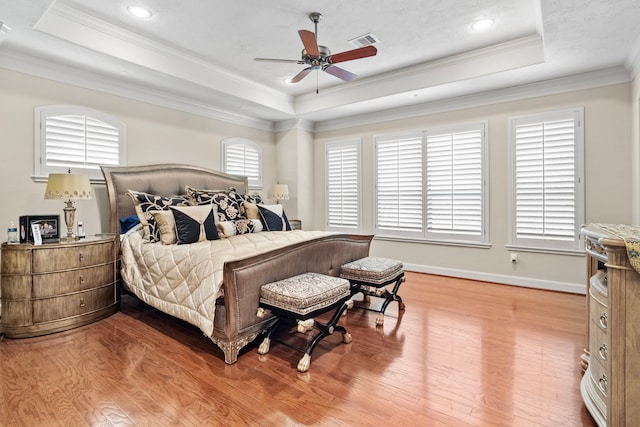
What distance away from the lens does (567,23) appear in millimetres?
2824

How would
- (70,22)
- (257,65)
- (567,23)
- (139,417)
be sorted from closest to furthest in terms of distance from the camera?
(139,417) < (567,23) < (70,22) < (257,65)

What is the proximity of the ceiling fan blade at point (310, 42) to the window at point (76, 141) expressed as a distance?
8.82 ft

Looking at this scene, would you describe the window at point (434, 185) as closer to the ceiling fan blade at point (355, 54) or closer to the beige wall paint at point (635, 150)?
the beige wall paint at point (635, 150)

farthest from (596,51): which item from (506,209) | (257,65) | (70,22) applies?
(70,22)

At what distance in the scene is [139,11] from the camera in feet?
10.1

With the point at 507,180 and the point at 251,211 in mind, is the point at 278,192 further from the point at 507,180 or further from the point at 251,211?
the point at 507,180

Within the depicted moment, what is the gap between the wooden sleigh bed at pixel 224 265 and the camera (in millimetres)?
2369

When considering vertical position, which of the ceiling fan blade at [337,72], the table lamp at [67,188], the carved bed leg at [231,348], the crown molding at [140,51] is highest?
the crown molding at [140,51]

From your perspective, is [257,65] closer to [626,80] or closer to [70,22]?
[70,22]

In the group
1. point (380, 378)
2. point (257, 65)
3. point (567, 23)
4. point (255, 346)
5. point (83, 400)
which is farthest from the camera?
point (257, 65)

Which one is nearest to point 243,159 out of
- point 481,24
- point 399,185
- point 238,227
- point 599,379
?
point 238,227

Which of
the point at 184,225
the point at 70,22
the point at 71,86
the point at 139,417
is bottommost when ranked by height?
the point at 139,417

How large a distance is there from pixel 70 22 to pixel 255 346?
340 centimetres

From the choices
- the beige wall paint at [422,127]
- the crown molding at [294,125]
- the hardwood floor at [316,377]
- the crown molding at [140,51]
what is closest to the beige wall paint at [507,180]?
the beige wall paint at [422,127]
